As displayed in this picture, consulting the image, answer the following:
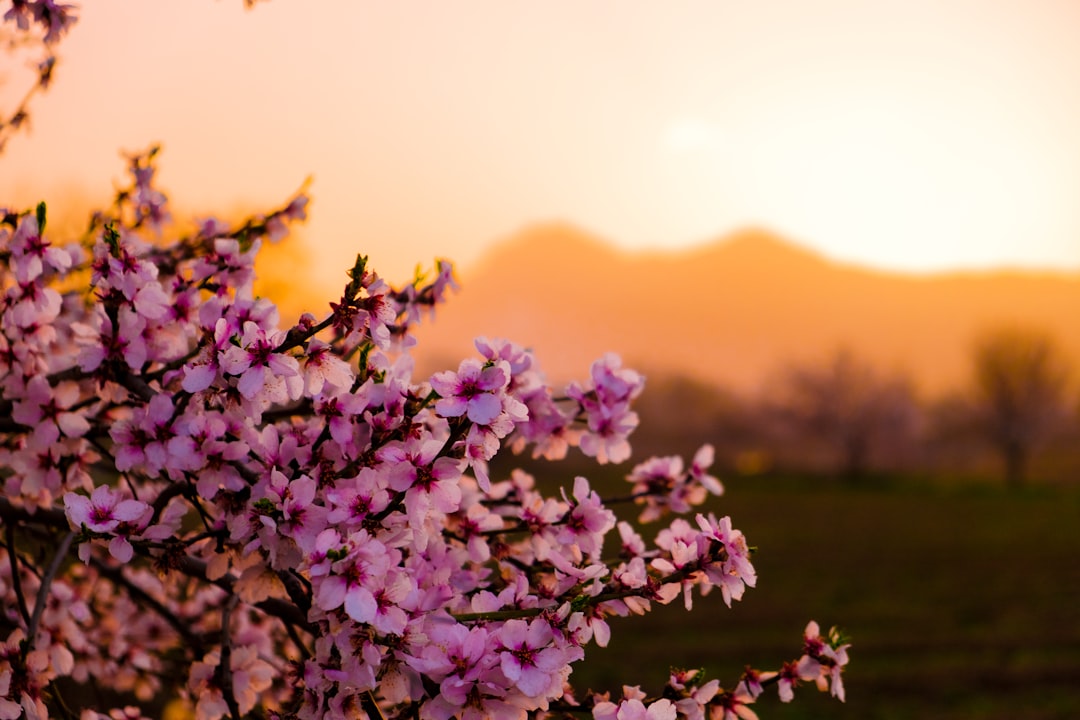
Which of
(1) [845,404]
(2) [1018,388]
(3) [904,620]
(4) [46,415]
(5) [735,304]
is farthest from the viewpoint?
(5) [735,304]

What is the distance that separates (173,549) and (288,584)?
0.93ft

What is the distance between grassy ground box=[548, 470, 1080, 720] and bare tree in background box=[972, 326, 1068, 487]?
1023 inches

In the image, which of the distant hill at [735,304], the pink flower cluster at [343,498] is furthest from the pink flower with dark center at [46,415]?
the distant hill at [735,304]

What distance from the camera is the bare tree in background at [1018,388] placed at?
167 ft

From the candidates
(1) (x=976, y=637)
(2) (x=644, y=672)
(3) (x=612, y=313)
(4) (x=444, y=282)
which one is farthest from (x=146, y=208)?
(3) (x=612, y=313)

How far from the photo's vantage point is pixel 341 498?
76.0 inches

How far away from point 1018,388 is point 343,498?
188 feet

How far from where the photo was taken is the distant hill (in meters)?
119

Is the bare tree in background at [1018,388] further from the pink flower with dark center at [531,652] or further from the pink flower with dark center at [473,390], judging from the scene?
the pink flower with dark center at [473,390]

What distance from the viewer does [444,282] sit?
2906 millimetres

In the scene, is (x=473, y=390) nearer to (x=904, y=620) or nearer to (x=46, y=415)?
(x=46, y=415)

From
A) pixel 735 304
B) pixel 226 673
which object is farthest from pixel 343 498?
pixel 735 304

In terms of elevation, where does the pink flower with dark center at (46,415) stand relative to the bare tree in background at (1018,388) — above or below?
below

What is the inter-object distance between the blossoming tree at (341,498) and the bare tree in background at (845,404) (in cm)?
5272
